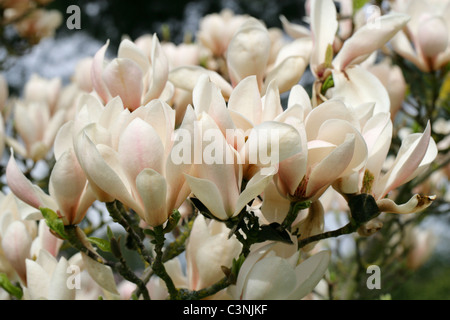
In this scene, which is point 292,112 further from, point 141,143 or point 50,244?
point 50,244

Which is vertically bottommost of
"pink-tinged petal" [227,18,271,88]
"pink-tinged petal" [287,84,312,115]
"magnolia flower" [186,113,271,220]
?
"magnolia flower" [186,113,271,220]

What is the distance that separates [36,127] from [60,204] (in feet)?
2.17

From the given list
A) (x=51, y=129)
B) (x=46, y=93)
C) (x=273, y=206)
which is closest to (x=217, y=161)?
(x=273, y=206)

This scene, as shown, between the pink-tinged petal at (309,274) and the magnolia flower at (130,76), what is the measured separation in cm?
29

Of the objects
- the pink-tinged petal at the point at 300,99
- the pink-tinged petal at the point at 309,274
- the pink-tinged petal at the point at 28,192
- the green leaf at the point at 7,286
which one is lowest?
the green leaf at the point at 7,286

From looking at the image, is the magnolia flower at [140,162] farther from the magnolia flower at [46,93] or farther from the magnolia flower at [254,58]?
the magnolia flower at [46,93]

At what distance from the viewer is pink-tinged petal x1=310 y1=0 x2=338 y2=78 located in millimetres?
→ 715

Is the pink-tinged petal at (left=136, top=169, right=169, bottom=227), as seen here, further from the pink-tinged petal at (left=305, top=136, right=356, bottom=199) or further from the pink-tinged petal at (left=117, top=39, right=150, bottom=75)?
the pink-tinged petal at (left=117, top=39, right=150, bottom=75)

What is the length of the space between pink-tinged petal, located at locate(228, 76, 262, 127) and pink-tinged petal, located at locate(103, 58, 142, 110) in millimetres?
164

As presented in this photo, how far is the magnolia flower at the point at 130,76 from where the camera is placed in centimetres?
67

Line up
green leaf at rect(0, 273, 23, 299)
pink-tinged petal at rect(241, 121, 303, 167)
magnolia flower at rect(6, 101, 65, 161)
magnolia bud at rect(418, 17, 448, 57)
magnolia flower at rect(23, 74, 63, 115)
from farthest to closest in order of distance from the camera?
magnolia flower at rect(23, 74, 63, 115) → magnolia flower at rect(6, 101, 65, 161) → magnolia bud at rect(418, 17, 448, 57) → green leaf at rect(0, 273, 23, 299) → pink-tinged petal at rect(241, 121, 303, 167)

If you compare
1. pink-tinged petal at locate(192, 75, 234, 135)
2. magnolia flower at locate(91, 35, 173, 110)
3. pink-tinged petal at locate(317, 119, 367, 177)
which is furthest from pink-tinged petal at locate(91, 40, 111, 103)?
pink-tinged petal at locate(317, 119, 367, 177)

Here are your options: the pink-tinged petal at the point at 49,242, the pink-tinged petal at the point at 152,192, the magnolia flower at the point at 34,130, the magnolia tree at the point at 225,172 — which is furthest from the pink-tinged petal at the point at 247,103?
the magnolia flower at the point at 34,130

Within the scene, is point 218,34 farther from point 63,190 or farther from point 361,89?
point 63,190
